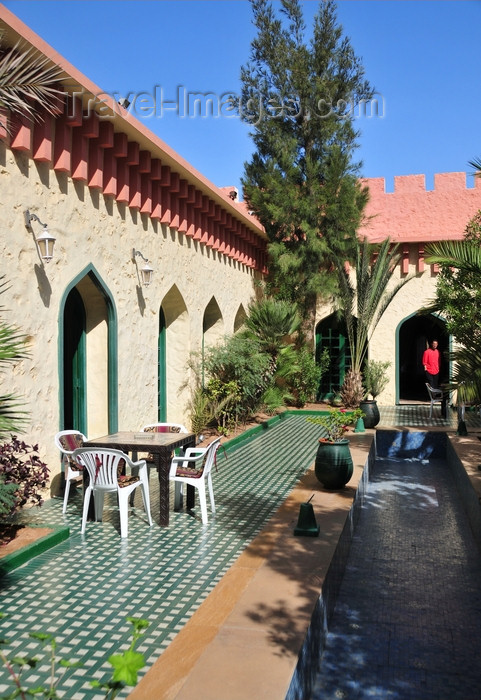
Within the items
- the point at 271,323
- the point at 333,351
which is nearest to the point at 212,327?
the point at 271,323

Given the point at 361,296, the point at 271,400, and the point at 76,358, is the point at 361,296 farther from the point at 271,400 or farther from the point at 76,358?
the point at 76,358

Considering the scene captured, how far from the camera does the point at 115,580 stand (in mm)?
4926

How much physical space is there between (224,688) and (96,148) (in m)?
6.82

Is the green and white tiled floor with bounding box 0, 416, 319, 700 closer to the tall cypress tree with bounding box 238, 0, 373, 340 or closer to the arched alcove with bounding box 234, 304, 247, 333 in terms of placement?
the arched alcove with bounding box 234, 304, 247, 333

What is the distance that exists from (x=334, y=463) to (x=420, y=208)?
40.4 ft

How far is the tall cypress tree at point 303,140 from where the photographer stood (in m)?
15.5

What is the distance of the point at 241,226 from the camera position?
581 inches

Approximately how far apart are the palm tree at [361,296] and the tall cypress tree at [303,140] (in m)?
0.46

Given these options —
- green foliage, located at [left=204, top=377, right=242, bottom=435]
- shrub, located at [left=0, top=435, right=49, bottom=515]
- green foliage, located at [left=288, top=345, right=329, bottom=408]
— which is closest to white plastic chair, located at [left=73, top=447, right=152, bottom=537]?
shrub, located at [left=0, top=435, right=49, bottom=515]

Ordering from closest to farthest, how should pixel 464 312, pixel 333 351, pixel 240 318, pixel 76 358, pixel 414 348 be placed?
pixel 76 358 < pixel 464 312 < pixel 240 318 < pixel 333 351 < pixel 414 348

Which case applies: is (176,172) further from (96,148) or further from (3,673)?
(3,673)

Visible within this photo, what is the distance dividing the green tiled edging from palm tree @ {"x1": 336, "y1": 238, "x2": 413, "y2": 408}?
1058 centimetres

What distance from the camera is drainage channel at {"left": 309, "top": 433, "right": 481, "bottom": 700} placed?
3.87 metres

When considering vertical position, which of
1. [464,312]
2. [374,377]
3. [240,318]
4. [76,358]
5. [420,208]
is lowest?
[374,377]
